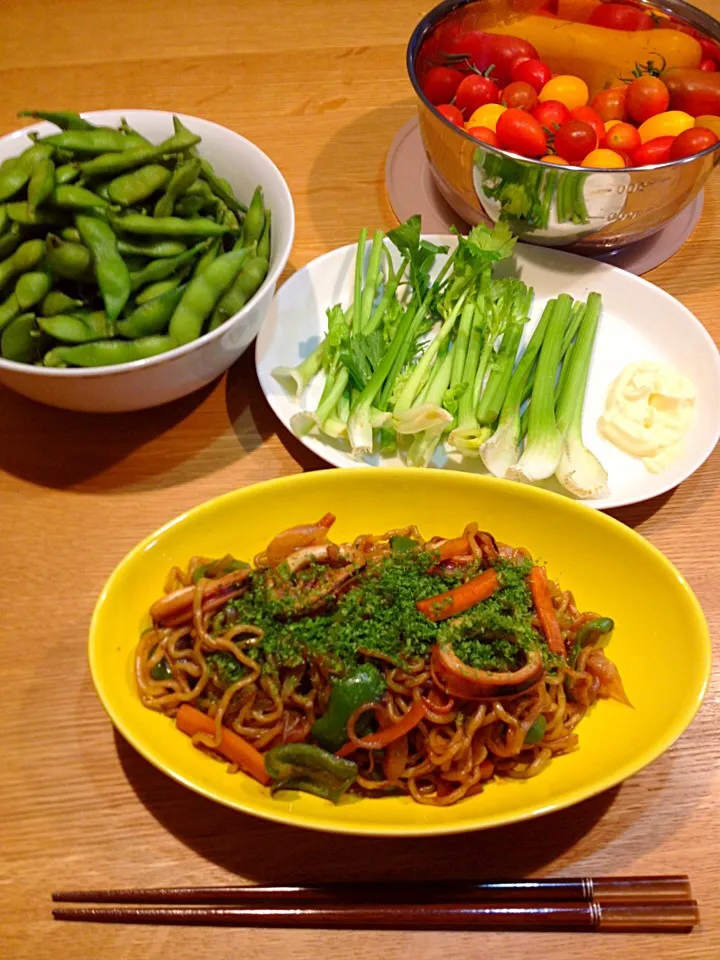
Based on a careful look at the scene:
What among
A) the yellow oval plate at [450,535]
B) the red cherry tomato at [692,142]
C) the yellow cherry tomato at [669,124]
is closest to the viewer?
the yellow oval plate at [450,535]

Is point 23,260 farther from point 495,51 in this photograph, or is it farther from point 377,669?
point 495,51

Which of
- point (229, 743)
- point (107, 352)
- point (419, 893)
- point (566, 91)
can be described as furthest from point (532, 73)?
point (419, 893)

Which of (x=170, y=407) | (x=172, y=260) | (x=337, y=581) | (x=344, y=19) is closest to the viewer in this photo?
(x=337, y=581)

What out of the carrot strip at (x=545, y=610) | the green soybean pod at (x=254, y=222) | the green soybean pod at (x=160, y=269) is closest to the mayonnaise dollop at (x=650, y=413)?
the carrot strip at (x=545, y=610)

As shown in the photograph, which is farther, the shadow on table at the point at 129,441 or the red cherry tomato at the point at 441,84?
the red cherry tomato at the point at 441,84

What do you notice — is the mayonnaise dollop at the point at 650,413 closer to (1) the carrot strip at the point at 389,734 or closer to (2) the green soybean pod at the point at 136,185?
(1) the carrot strip at the point at 389,734

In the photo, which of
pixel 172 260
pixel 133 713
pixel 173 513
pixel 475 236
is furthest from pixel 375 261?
pixel 133 713

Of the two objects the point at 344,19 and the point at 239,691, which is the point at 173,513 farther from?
the point at 344,19
